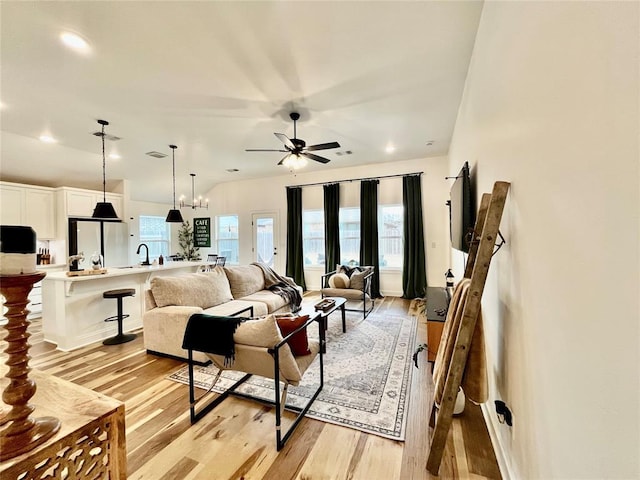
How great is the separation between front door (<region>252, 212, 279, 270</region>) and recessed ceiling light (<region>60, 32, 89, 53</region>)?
517 centimetres

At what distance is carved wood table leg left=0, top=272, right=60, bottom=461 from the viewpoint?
32.6 inches

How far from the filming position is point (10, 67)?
2.59 metres

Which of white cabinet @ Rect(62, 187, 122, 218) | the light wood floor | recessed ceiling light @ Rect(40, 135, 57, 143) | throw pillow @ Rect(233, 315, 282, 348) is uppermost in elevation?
recessed ceiling light @ Rect(40, 135, 57, 143)

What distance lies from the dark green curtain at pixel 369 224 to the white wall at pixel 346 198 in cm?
21

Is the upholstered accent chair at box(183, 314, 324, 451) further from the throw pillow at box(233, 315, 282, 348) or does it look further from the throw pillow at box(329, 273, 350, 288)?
the throw pillow at box(329, 273, 350, 288)

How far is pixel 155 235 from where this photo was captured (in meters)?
8.09

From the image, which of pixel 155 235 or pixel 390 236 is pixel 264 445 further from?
pixel 155 235

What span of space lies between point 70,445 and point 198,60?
9.57ft

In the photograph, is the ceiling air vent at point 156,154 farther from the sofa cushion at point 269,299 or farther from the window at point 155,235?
the sofa cushion at point 269,299

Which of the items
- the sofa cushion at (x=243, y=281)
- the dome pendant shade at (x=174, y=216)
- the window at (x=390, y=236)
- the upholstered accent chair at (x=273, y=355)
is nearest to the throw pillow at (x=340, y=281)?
the sofa cushion at (x=243, y=281)

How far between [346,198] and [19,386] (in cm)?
604

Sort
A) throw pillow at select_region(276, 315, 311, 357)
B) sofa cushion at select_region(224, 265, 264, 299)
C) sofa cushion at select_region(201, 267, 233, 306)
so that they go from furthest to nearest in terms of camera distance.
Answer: sofa cushion at select_region(224, 265, 264, 299) < sofa cushion at select_region(201, 267, 233, 306) < throw pillow at select_region(276, 315, 311, 357)

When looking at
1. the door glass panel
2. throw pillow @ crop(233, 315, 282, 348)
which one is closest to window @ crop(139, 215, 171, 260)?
the door glass panel

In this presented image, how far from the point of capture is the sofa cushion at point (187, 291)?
10.3 feet
